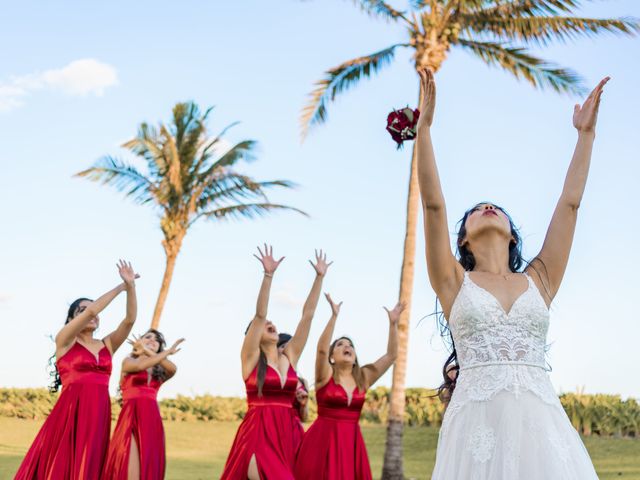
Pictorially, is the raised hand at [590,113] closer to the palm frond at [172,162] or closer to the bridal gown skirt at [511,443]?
the bridal gown skirt at [511,443]

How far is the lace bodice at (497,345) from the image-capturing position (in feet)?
9.96

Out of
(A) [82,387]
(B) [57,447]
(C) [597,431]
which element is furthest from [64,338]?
(C) [597,431]

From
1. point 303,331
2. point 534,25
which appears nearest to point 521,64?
point 534,25

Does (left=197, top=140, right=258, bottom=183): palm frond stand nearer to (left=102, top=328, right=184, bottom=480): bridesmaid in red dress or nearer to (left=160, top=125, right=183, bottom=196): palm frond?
(left=160, top=125, right=183, bottom=196): palm frond

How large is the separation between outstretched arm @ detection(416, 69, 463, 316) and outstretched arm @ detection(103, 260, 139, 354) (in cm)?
500

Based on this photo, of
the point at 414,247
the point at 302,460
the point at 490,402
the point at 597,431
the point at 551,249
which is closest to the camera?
the point at 490,402

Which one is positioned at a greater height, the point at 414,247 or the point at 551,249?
the point at 414,247

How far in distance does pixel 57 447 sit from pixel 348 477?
2.83 metres

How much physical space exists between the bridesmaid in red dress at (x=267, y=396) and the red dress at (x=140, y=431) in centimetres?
162

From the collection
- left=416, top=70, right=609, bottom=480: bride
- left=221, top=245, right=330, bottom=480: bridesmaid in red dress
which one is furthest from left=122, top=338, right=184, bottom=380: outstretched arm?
left=416, top=70, right=609, bottom=480: bride

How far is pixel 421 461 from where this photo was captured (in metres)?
19.2

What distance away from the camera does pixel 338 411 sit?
8.34 metres

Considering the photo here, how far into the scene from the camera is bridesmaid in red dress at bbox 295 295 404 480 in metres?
8.02

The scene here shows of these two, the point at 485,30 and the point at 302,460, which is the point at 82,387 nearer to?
the point at 302,460
